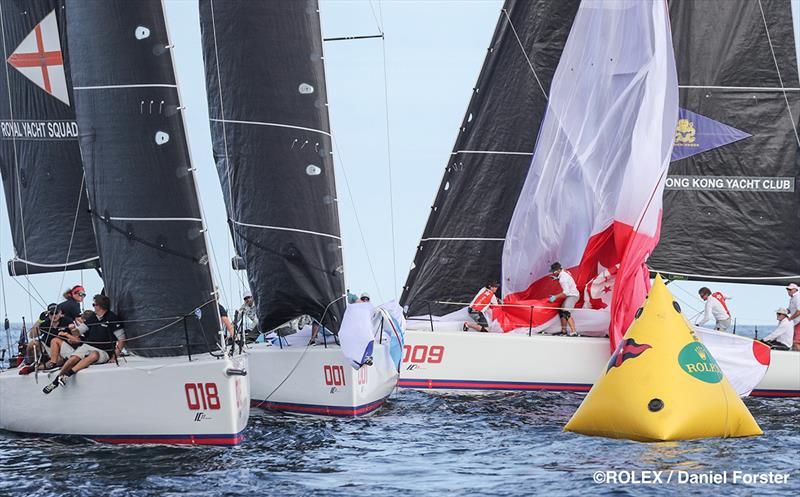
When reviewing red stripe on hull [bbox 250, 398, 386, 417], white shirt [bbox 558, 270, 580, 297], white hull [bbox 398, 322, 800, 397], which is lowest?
red stripe on hull [bbox 250, 398, 386, 417]

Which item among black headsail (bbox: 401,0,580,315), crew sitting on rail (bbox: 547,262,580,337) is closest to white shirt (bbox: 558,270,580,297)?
crew sitting on rail (bbox: 547,262,580,337)

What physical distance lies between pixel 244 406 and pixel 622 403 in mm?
4471

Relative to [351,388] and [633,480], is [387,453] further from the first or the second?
[633,480]

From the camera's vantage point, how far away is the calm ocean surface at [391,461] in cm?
1273

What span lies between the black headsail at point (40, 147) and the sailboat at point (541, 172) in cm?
595

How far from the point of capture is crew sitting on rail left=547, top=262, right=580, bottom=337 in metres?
20.3

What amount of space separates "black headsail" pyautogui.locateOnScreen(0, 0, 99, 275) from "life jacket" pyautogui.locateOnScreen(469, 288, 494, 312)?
6256mm

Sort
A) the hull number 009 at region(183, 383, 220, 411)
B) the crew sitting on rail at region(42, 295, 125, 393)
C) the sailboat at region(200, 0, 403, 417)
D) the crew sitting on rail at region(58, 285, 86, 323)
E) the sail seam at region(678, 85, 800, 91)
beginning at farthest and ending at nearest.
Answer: the sail seam at region(678, 85, 800, 91) → the sailboat at region(200, 0, 403, 417) → the crew sitting on rail at region(58, 285, 86, 323) → the crew sitting on rail at region(42, 295, 125, 393) → the hull number 009 at region(183, 383, 220, 411)

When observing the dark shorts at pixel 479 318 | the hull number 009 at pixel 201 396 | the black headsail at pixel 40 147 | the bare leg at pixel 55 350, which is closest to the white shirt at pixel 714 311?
the dark shorts at pixel 479 318

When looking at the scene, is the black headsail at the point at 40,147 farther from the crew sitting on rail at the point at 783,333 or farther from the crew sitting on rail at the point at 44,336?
the crew sitting on rail at the point at 783,333

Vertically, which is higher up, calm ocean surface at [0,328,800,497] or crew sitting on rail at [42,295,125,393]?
crew sitting on rail at [42,295,125,393]

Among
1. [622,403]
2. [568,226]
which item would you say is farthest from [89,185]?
[568,226]

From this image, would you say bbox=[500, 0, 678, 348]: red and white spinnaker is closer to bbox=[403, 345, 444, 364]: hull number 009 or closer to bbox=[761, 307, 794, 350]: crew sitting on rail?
bbox=[403, 345, 444, 364]: hull number 009

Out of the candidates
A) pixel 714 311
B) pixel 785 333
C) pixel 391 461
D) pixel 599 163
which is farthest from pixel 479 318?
pixel 391 461
